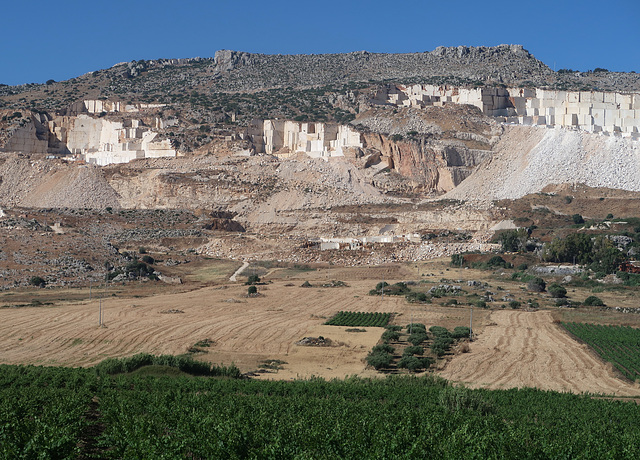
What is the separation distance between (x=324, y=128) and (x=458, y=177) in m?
16.6

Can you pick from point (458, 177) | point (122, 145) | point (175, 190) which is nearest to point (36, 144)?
point (122, 145)

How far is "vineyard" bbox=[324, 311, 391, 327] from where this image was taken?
115ft

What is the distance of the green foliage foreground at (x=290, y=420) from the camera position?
13297 millimetres

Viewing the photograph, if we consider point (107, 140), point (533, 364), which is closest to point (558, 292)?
point (533, 364)

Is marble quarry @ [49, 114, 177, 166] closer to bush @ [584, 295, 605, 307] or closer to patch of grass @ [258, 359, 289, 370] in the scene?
bush @ [584, 295, 605, 307]

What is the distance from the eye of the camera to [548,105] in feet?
310

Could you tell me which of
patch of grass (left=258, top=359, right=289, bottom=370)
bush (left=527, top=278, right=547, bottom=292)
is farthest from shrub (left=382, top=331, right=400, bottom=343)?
bush (left=527, top=278, right=547, bottom=292)

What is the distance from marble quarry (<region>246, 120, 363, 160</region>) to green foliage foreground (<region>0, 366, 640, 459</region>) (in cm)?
6242

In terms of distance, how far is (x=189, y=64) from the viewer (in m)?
141

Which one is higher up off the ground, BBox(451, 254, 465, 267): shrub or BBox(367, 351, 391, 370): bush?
BBox(451, 254, 465, 267): shrub

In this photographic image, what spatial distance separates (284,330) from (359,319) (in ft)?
15.9

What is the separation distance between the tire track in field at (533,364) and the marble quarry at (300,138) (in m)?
51.1

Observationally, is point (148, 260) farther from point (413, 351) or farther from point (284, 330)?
point (413, 351)

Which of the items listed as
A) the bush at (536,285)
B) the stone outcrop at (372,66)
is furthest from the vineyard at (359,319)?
the stone outcrop at (372,66)
